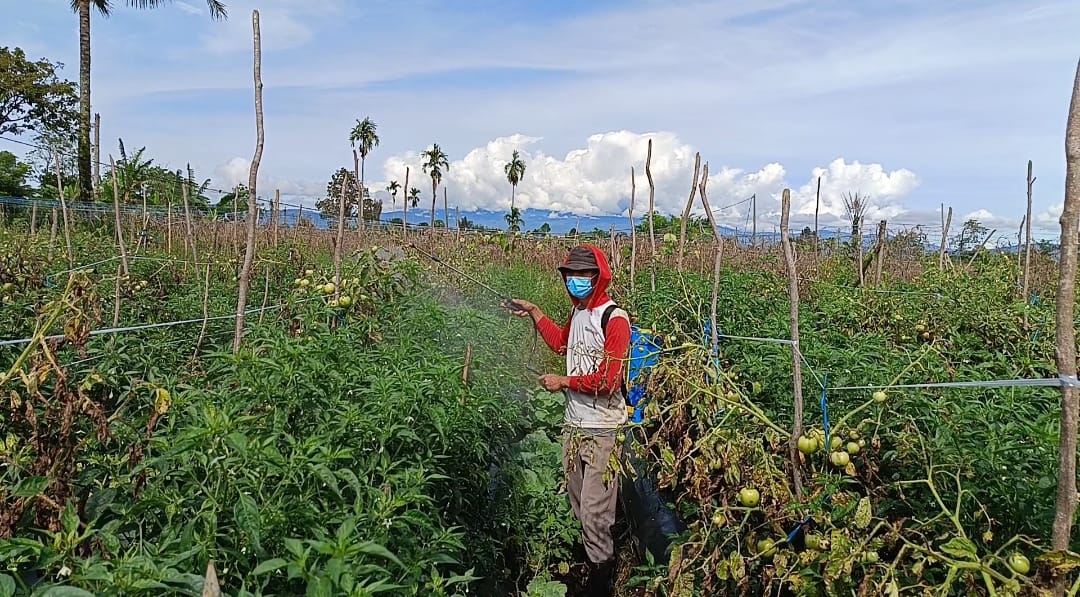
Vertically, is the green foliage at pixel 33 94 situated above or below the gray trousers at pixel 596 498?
above

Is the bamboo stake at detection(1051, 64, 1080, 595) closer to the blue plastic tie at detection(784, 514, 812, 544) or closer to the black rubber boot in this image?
the blue plastic tie at detection(784, 514, 812, 544)

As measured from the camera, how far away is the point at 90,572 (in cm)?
125

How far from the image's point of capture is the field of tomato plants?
5.18ft

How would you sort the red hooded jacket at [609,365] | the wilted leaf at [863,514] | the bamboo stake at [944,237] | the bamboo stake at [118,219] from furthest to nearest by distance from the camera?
the bamboo stake at [944,237]
the bamboo stake at [118,219]
the red hooded jacket at [609,365]
the wilted leaf at [863,514]

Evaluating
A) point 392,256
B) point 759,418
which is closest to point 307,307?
point 392,256

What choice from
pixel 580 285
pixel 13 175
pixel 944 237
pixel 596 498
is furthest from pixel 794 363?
pixel 13 175

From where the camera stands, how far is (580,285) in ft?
11.0

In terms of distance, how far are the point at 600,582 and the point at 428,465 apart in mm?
1603

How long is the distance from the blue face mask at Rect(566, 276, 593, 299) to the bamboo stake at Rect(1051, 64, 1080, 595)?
207cm

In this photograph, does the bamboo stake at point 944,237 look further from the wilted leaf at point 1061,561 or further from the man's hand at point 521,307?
the wilted leaf at point 1061,561

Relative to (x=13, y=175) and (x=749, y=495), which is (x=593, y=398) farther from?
(x=13, y=175)

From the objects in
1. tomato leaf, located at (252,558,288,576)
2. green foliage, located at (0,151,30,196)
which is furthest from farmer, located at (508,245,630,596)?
green foliage, located at (0,151,30,196)

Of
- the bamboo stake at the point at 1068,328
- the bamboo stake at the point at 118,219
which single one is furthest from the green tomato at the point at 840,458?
the bamboo stake at the point at 118,219

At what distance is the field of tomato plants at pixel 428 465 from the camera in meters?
1.58
